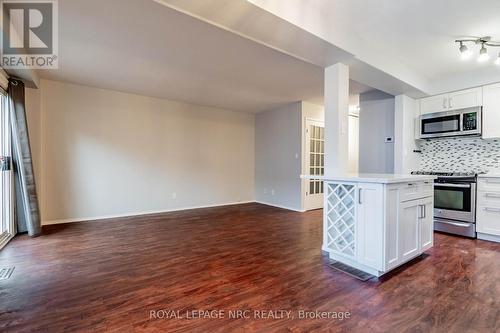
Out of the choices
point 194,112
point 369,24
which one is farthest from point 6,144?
point 369,24

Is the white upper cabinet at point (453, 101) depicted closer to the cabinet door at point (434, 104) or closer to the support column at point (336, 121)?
the cabinet door at point (434, 104)

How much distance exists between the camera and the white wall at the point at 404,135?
4.00 metres

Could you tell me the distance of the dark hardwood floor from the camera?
1.61 meters

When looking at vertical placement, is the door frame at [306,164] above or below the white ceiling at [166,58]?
below

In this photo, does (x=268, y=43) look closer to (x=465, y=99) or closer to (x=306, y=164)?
(x=306, y=164)

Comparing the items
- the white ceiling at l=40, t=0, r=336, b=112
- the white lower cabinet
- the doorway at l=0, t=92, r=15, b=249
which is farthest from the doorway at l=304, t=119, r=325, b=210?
the doorway at l=0, t=92, r=15, b=249

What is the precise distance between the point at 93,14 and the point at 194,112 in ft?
11.0

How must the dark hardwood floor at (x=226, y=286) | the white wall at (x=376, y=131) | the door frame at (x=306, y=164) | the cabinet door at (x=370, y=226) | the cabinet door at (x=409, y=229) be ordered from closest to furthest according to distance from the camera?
the dark hardwood floor at (x=226, y=286)
the cabinet door at (x=370, y=226)
the cabinet door at (x=409, y=229)
the white wall at (x=376, y=131)
the door frame at (x=306, y=164)

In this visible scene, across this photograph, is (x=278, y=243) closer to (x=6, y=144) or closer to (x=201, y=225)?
(x=201, y=225)

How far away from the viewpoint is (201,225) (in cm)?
409

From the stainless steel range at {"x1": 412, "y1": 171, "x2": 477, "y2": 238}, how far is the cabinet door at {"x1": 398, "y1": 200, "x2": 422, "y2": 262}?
4.98 feet

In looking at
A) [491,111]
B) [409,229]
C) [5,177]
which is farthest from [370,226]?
[5,177]

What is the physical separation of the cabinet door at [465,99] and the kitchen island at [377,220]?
196 centimetres

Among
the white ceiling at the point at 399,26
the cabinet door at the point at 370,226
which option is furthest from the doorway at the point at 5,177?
the cabinet door at the point at 370,226
